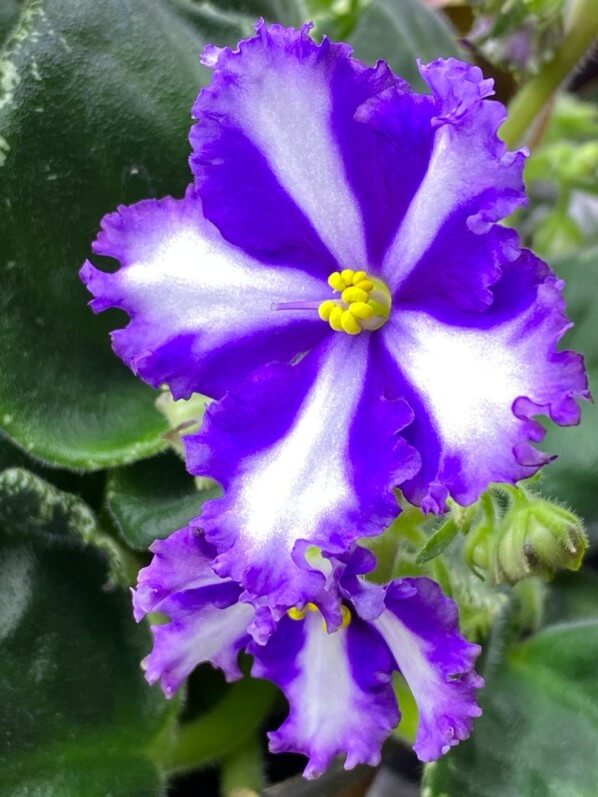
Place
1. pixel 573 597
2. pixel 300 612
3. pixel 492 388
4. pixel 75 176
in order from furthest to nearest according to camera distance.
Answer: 1. pixel 573 597
2. pixel 75 176
3. pixel 300 612
4. pixel 492 388

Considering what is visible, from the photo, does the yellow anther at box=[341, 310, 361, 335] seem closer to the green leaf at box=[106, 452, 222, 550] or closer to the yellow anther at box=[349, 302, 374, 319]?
the yellow anther at box=[349, 302, 374, 319]

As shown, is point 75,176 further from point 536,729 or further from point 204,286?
point 536,729

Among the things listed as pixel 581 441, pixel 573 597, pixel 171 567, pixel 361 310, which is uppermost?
pixel 361 310

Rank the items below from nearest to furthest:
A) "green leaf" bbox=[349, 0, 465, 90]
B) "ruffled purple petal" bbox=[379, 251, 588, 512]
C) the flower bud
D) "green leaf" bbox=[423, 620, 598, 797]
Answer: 1. "ruffled purple petal" bbox=[379, 251, 588, 512]
2. the flower bud
3. "green leaf" bbox=[423, 620, 598, 797]
4. "green leaf" bbox=[349, 0, 465, 90]

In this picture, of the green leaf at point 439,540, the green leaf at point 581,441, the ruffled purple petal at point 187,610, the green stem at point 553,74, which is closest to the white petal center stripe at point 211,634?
the ruffled purple petal at point 187,610

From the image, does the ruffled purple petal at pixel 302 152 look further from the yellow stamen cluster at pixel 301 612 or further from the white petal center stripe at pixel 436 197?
the yellow stamen cluster at pixel 301 612

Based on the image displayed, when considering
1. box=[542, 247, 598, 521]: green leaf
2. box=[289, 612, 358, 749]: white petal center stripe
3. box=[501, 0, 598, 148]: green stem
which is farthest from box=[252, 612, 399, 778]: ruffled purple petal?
box=[501, 0, 598, 148]: green stem

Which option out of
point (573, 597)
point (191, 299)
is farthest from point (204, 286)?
point (573, 597)

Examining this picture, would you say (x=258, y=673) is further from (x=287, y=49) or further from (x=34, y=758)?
(x=287, y=49)
